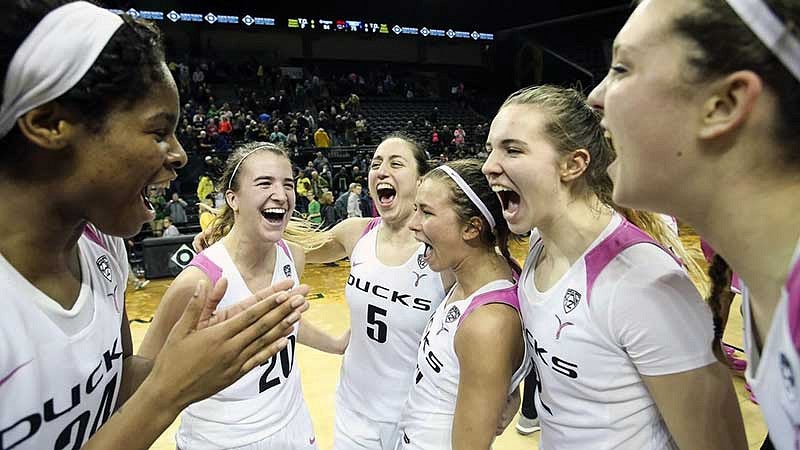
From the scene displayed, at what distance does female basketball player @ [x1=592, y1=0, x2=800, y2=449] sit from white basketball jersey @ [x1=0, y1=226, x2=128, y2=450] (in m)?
1.28

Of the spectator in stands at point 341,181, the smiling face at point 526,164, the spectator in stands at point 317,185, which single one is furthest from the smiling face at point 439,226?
the spectator in stands at point 341,181

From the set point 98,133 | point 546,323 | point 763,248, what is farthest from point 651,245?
point 98,133

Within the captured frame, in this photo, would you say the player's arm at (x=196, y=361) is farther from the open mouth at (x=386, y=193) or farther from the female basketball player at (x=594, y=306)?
the open mouth at (x=386, y=193)

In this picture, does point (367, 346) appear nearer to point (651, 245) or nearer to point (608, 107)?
point (651, 245)

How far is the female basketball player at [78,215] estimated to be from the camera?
1.03 meters

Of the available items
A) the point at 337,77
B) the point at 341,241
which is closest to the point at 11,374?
the point at 341,241

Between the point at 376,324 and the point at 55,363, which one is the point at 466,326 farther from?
the point at 55,363

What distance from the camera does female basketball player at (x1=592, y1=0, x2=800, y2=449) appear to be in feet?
2.85

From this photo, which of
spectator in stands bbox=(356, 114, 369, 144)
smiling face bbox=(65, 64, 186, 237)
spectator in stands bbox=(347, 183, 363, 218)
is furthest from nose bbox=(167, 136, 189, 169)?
spectator in stands bbox=(356, 114, 369, 144)

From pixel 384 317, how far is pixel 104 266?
1.25m

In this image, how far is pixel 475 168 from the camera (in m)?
2.21

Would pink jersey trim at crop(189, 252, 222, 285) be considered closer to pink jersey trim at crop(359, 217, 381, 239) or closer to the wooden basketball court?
pink jersey trim at crop(359, 217, 381, 239)

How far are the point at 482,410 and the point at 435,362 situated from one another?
0.31 metres

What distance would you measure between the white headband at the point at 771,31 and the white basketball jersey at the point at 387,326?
5.50 feet
